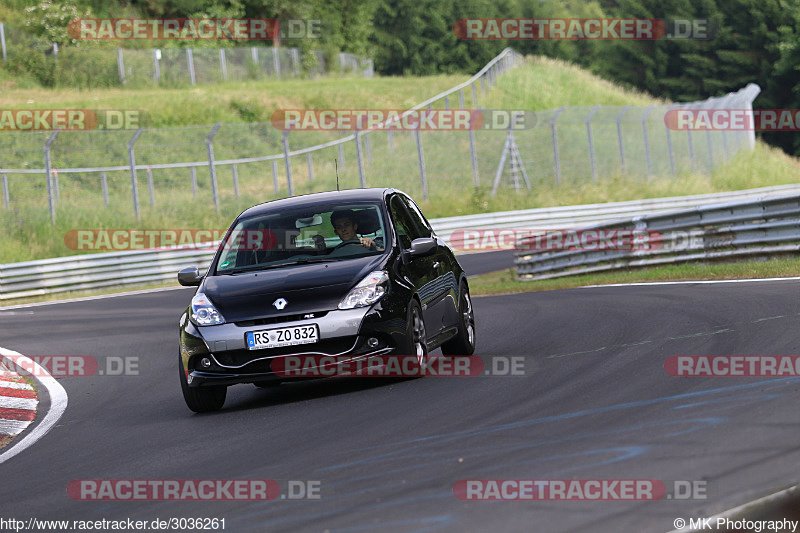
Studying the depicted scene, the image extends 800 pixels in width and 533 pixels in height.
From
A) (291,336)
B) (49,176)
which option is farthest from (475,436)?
(49,176)

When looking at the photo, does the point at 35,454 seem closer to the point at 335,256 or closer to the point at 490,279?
the point at 335,256

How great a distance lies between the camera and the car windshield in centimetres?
966

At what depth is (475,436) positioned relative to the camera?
6.71 meters

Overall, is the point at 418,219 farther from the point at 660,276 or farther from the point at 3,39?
the point at 3,39

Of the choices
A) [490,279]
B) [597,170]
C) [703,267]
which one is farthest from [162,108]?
[703,267]

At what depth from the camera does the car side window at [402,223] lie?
1005 cm

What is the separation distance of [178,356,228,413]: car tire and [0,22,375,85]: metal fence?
4727 cm

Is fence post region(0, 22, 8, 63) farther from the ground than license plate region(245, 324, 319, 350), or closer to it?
farther from the ground

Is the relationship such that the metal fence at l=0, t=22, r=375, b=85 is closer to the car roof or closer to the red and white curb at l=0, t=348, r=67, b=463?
the red and white curb at l=0, t=348, r=67, b=463

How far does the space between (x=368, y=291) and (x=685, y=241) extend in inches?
426

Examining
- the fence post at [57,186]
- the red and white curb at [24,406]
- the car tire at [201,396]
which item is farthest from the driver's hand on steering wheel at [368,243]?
the fence post at [57,186]

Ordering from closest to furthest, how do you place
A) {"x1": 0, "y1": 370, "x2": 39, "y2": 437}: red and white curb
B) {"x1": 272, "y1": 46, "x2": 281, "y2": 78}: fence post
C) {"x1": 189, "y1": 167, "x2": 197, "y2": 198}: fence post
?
{"x1": 0, "y1": 370, "x2": 39, "y2": 437}: red and white curb
{"x1": 189, "y1": 167, "x2": 197, "y2": 198}: fence post
{"x1": 272, "y1": 46, "x2": 281, "y2": 78}: fence post

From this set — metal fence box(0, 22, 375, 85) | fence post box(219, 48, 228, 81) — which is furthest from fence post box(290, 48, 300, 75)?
Answer: fence post box(219, 48, 228, 81)

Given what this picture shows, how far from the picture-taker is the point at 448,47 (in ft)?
327
